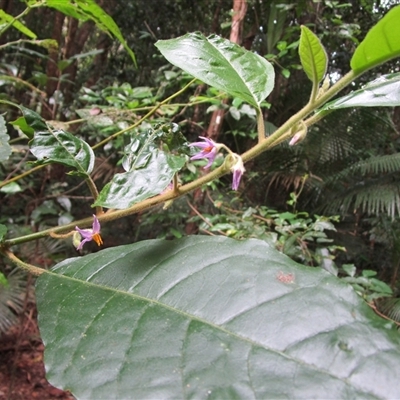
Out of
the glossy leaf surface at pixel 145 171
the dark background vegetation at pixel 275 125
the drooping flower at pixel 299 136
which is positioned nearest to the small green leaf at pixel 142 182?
the glossy leaf surface at pixel 145 171

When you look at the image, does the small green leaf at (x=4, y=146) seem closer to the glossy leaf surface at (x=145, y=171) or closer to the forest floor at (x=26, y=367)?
the glossy leaf surface at (x=145, y=171)

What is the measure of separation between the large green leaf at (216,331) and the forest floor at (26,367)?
183 cm

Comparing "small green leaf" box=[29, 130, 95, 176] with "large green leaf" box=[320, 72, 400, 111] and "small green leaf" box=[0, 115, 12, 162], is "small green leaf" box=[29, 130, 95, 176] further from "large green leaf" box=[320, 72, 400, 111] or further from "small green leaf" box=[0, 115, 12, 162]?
"large green leaf" box=[320, 72, 400, 111]

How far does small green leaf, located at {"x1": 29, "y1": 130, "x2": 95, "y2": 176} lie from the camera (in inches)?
17.3

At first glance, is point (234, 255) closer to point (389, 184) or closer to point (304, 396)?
point (304, 396)

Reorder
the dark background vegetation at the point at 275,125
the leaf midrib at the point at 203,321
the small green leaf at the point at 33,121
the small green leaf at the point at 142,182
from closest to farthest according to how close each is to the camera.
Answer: the leaf midrib at the point at 203,321 < the small green leaf at the point at 142,182 < the small green leaf at the point at 33,121 < the dark background vegetation at the point at 275,125

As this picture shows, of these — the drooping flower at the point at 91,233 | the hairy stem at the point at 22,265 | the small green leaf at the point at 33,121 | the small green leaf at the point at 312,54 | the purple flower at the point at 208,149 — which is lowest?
the hairy stem at the point at 22,265

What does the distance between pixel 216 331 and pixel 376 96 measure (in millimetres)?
272

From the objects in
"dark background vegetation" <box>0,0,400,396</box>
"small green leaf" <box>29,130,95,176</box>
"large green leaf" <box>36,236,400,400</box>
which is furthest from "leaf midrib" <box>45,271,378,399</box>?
"dark background vegetation" <box>0,0,400,396</box>

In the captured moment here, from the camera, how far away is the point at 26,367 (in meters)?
2.21

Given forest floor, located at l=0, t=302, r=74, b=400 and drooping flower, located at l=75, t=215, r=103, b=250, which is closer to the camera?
drooping flower, located at l=75, t=215, r=103, b=250

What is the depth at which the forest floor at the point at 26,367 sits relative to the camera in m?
2.03

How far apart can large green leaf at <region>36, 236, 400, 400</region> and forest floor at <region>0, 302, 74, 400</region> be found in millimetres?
1825

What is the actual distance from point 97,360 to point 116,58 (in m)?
3.65
